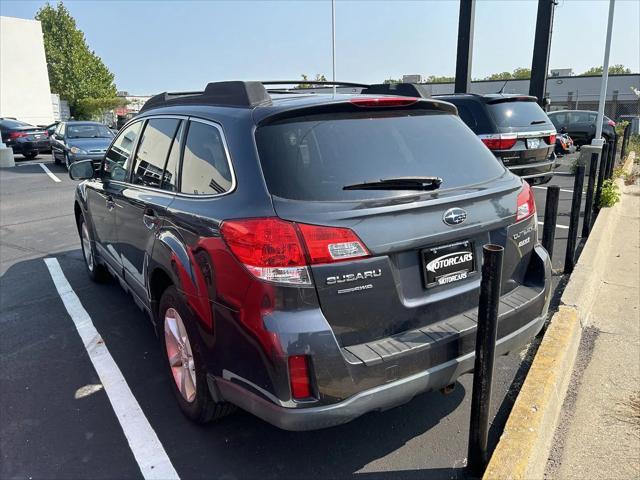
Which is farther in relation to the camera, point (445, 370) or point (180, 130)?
point (180, 130)

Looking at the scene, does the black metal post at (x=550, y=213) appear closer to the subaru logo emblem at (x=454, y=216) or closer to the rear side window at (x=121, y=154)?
the subaru logo emblem at (x=454, y=216)

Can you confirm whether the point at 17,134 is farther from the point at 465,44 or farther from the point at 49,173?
the point at 465,44

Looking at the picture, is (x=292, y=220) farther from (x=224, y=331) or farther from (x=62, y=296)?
(x=62, y=296)

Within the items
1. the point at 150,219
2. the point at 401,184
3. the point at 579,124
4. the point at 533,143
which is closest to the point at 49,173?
the point at 533,143

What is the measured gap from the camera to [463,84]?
1598 cm

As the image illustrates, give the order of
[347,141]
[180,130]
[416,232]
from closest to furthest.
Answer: [416,232] < [347,141] < [180,130]

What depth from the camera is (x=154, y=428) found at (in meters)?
3.02

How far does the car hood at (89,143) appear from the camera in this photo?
14930 millimetres

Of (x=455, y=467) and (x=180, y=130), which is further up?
(x=180, y=130)

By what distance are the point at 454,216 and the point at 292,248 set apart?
845 millimetres

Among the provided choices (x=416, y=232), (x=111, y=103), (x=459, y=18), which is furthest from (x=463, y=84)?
(x=111, y=103)

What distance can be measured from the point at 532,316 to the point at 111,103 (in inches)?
2116

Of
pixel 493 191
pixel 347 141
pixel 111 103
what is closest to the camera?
pixel 347 141

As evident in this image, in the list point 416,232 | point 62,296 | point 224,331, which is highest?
point 416,232
